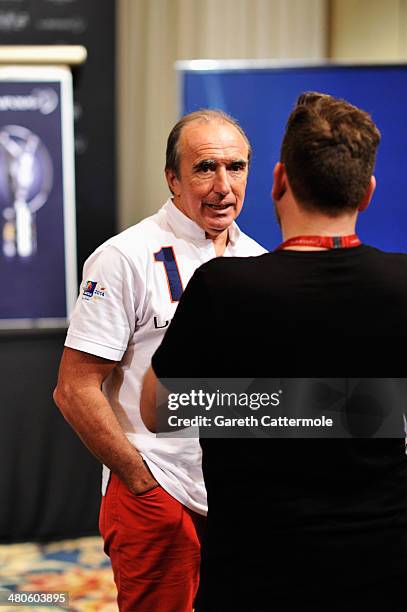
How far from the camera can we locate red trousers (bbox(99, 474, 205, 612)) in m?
1.61

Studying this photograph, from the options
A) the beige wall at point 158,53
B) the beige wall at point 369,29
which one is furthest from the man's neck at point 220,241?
the beige wall at point 158,53

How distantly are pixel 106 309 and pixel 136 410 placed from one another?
0.70 feet

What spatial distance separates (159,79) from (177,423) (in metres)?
3.36

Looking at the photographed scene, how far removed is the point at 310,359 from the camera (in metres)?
1.04

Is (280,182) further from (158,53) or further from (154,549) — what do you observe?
(158,53)

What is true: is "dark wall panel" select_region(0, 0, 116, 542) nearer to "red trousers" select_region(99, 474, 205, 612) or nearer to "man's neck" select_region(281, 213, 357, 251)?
"red trousers" select_region(99, 474, 205, 612)

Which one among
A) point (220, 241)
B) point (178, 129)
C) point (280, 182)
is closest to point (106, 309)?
point (220, 241)

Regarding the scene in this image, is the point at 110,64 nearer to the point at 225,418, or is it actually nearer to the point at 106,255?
the point at 106,255

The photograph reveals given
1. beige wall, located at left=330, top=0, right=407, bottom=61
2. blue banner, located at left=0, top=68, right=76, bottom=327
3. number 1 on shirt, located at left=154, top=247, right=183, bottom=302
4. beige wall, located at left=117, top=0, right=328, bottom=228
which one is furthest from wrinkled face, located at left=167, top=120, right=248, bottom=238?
beige wall, located at left=117, top=0, right=328, bottom=228

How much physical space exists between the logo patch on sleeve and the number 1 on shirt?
13 cm

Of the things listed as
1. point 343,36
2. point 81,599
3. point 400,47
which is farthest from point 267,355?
point 343,36

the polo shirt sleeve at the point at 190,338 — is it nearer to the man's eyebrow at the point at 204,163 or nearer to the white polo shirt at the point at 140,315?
the white polo shirt at the point at 140,315

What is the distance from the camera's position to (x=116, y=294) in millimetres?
1574

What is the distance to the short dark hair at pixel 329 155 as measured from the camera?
1035mm
